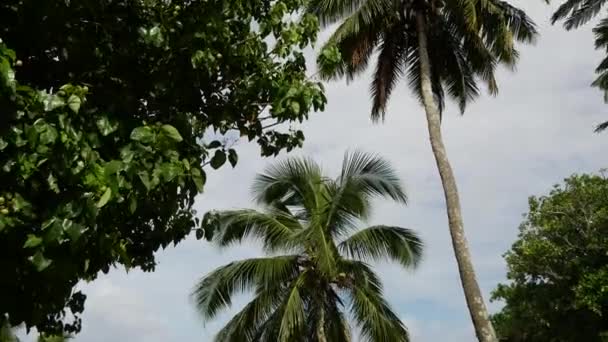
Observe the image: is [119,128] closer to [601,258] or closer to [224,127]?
[224,127]

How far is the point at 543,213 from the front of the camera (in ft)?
86.7

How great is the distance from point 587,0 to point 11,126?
756 inches

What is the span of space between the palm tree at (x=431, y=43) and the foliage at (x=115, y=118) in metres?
10.1

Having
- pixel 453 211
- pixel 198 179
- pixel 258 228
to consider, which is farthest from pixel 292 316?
pixel 198 179

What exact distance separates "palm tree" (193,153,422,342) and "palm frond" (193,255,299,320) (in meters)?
0.02

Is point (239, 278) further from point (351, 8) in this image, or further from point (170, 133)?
point (170, 133)

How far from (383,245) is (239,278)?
3291mm

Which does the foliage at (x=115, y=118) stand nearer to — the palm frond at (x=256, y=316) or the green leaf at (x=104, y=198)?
the green leaf at (x=104, y=198)

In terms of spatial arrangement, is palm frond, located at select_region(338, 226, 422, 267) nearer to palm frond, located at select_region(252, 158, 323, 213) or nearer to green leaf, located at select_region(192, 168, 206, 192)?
palm frond, located at select_region(252, 158, 323, 213)

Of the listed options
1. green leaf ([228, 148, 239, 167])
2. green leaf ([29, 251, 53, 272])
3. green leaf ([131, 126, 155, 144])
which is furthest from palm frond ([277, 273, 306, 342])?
green leaf ([29, 251, 53, 272])

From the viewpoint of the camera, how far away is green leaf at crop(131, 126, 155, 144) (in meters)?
4.19

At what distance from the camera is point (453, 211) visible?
49.5 feet

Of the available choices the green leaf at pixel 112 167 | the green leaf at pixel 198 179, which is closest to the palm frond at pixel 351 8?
the green leaf at pixel 198 179

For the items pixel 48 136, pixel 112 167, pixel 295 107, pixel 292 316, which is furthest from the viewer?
pixel 292 316
